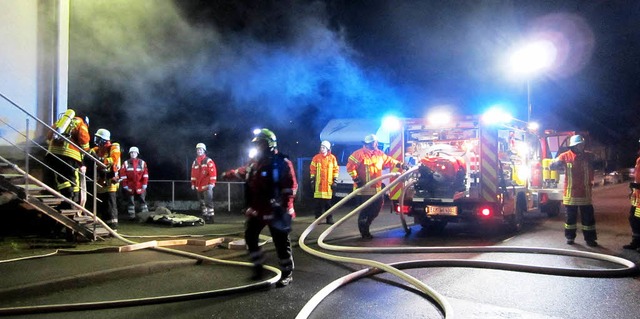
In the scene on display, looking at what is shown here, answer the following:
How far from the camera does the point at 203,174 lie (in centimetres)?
1054

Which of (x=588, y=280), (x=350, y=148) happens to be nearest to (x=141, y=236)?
(x=588, y=280)

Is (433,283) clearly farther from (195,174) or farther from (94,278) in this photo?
(195,174)

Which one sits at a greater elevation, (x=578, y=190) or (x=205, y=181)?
(x=205, y=181)

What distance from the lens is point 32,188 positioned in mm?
6609

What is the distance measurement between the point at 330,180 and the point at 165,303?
259 inches

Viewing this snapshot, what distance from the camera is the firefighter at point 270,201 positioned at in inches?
200

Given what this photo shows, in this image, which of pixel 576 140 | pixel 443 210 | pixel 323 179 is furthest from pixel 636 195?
pixel 323 179

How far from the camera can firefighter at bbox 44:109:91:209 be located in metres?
7.17

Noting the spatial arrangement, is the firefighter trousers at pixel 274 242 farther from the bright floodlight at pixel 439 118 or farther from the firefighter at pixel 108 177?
the bright floodlight at pixel 439 118

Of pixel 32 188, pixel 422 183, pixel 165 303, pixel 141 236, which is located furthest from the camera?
pixel 422 183

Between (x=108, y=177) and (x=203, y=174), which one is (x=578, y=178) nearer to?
(x=203, y=174)

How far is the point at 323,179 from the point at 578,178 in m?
5.06

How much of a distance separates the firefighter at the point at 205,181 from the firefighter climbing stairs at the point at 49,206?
10.4 ft

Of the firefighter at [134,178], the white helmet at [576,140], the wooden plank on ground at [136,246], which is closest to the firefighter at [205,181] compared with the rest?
the firefighter at [134,178]
